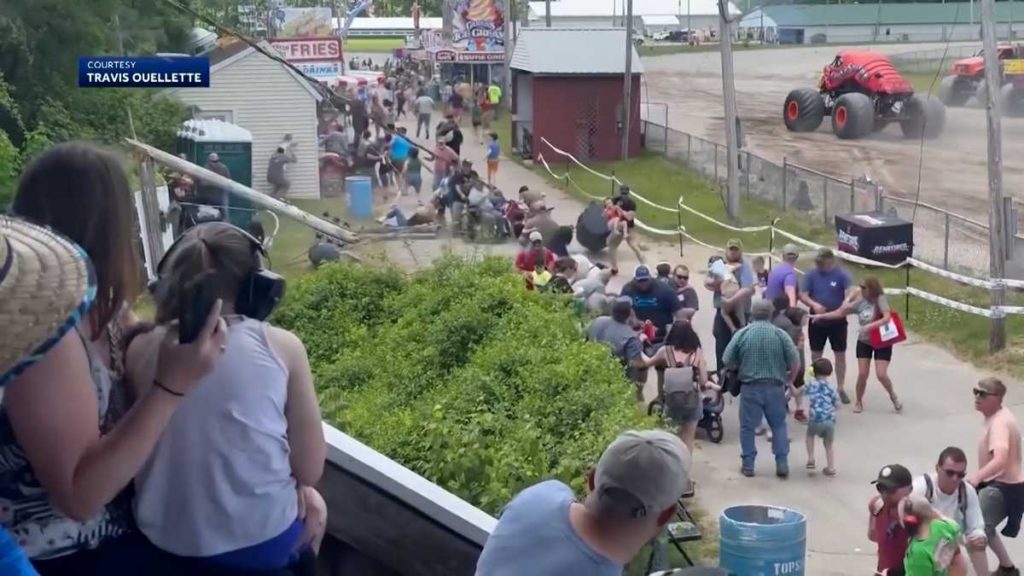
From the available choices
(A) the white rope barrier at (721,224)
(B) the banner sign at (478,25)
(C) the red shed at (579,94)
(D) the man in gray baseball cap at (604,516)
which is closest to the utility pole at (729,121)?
(A) the white rope barrier at (721,224)

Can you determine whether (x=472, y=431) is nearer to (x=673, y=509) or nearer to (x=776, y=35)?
(x=673, y=509)

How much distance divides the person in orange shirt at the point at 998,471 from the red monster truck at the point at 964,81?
3462 cm

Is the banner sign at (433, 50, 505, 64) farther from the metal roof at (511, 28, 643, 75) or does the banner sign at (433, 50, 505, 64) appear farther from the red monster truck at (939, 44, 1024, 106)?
the red monster truck at (939, 44, 1024, 106)

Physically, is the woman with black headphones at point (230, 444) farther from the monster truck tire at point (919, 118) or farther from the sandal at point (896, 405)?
the monster truck tire at point (919, 118)

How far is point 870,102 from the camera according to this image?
3853 cm

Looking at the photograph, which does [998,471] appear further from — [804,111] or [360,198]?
[804,111]

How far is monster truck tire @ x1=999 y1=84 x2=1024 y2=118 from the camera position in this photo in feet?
142

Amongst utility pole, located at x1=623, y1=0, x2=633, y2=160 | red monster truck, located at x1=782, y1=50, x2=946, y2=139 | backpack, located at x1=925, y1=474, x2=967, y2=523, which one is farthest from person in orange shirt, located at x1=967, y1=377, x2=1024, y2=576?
red monster truck, located at x1=782, y1=50, x2=946, y2=139

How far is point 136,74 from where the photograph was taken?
15.5 metres

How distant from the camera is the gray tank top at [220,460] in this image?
2.81m

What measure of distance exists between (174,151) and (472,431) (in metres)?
18.1

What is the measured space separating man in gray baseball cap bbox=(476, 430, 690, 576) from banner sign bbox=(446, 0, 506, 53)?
50.0 m

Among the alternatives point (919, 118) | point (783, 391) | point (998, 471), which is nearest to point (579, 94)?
point (919, 118)

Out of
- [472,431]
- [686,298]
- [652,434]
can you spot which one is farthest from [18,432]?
[686,298]
